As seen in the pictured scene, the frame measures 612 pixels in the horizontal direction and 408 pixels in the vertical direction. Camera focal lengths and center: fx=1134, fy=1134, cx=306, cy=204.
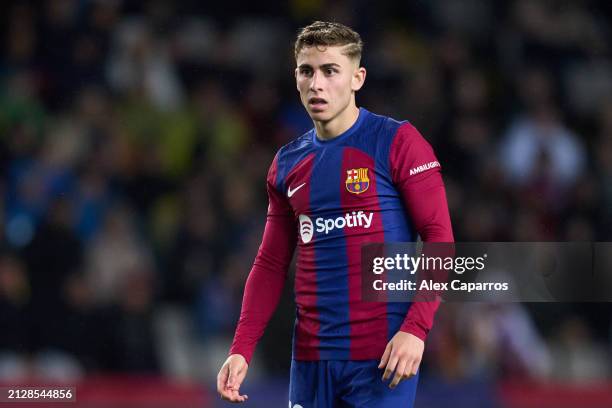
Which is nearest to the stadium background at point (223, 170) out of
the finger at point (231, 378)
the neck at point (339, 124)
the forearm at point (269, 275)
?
the forearm at point (269, 275)

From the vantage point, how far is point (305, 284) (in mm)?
4184

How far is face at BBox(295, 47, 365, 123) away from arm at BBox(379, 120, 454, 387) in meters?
0.26

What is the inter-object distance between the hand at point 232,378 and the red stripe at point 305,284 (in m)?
0.21

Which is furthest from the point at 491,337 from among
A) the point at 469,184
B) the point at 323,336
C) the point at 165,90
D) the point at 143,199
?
the point at 323,336

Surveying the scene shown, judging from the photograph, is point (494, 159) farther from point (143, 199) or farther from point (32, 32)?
point (32, 32)

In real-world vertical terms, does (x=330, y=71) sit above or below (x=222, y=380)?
above

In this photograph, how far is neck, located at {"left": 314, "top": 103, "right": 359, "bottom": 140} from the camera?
4191mm

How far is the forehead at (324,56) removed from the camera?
414cm

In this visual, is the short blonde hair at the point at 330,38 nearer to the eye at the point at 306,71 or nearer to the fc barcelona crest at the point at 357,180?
the eye at the point at 306,71

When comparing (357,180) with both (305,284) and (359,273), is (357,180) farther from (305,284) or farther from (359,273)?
(305,284)

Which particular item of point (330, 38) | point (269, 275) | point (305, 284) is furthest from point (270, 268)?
point (330, 38)

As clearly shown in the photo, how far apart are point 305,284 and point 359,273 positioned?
0.23 meters

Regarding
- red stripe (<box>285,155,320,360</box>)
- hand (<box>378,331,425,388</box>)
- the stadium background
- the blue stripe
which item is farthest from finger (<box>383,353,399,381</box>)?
the stadium background

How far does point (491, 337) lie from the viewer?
8.26m
